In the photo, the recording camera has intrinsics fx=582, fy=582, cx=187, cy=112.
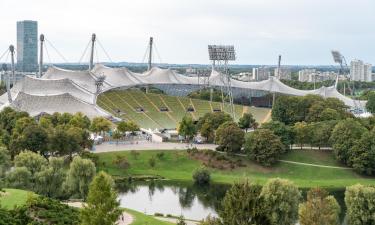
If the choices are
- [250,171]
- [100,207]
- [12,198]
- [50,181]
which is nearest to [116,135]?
[250,171]

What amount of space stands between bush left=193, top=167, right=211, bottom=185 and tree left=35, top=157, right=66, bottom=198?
45.4ft

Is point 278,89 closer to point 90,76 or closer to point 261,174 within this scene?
point 90,76

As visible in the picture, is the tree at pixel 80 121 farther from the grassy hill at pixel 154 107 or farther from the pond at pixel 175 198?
the pond at pixel 175 198

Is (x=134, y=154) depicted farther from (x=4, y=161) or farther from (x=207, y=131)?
(x=4, y=161)

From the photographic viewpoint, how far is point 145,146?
57812 mm

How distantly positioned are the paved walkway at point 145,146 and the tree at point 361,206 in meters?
25.8

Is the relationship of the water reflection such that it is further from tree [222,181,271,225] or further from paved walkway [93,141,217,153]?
tree [222,181,271,225]

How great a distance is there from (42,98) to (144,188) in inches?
992

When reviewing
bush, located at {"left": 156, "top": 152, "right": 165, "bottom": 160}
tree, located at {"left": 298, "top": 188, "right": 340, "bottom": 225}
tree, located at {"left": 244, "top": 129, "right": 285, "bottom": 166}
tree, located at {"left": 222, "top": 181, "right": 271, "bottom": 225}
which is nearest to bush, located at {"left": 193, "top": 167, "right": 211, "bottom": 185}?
bush, located at {"left": 156, "top": 152, "right": 165, "bottom": 160}

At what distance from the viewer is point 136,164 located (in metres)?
52.5

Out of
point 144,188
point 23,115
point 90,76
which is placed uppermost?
point 90,76

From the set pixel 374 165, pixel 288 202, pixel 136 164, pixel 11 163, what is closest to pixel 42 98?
pixel 136 164

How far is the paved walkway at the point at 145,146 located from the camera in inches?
2213

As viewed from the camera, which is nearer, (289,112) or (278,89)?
(289,112)
